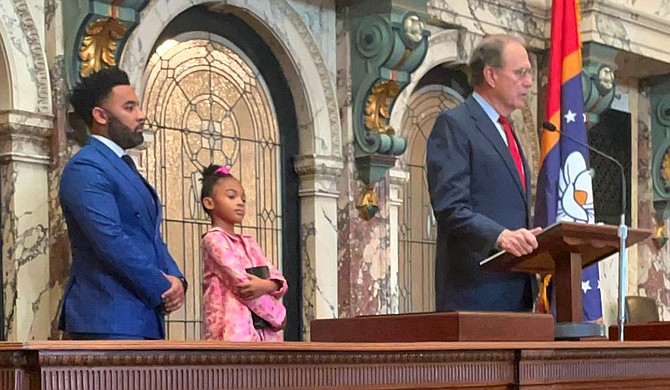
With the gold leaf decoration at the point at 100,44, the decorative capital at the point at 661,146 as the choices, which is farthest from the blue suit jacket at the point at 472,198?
the decorative capital at the point at 661,146

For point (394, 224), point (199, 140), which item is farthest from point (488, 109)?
point (394, 224)

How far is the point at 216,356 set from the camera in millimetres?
2113

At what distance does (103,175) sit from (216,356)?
1744 mm

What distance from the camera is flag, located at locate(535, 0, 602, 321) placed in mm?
6184

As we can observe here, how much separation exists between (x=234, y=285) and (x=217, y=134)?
4.74ft

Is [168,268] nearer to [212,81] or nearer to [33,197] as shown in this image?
[33,197]

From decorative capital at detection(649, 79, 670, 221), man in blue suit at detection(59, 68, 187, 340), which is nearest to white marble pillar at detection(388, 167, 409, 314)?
decorative capital at detection(649, 79, 670, 221)

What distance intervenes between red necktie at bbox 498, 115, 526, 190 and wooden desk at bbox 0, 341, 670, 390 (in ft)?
2.56

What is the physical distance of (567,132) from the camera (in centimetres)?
644

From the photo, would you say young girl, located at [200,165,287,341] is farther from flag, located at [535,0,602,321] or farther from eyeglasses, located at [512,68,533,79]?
flag, located at [535,0,602,321]

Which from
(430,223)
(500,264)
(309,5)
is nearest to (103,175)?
(500,264)

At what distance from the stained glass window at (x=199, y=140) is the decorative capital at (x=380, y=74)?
0.45m

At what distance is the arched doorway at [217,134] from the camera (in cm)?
552

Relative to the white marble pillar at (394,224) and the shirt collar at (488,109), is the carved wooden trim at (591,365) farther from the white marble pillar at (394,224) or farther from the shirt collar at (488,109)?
the white marble pillar at (394,224)
